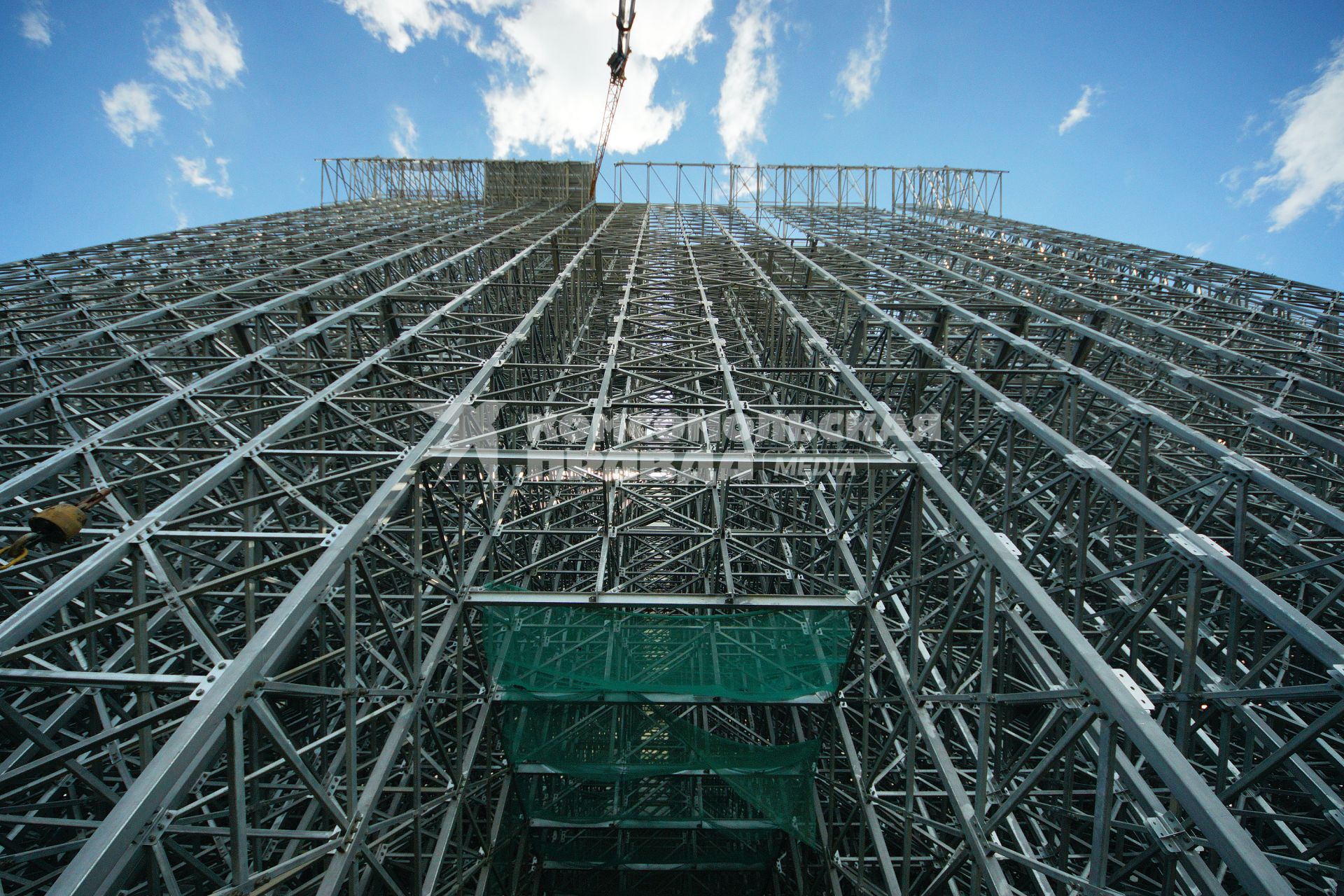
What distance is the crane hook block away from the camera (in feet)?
17.2

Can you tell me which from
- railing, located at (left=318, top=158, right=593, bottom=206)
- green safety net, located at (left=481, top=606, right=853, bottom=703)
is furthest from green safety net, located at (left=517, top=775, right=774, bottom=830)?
railing, located at (left=318, top=158, right=593, bottom=206)

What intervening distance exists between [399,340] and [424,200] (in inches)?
1162

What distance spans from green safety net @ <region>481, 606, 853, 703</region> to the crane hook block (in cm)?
427

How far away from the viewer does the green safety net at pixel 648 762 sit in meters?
8.90

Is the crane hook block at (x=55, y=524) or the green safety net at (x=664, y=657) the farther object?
the green safety net at (x=664, y=657)

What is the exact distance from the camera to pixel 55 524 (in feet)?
17.2

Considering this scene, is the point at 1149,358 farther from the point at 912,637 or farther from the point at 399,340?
the point at 399,340

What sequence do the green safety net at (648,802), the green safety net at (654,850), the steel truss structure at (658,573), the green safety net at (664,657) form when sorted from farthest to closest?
the green safety net at (654,850) → the green safety net at (648,802) → the green safety net at (664,657) → the steel truss structure at (658,573)

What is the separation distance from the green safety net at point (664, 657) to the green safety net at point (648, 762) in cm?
71

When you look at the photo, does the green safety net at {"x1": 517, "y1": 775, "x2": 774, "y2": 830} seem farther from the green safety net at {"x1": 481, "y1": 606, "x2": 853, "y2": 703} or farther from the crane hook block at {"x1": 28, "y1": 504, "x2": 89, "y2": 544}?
the crane hook block at {"x1": 28, "y1": 504, "x2": 89, "y2": 544}

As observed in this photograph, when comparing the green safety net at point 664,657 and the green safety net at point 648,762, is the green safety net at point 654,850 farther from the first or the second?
the green safety net at point 664,657

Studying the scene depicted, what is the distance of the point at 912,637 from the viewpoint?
7.61 metres

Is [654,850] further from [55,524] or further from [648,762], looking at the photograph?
[55,524]

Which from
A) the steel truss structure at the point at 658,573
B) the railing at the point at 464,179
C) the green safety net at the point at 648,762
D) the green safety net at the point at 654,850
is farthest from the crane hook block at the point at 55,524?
the railing at the point at 464,179
